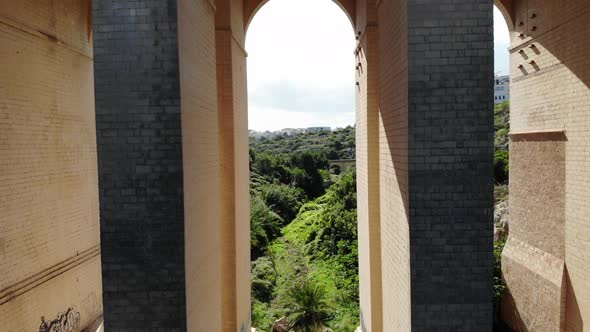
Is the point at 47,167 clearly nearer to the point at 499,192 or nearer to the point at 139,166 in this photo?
the point at 139,166

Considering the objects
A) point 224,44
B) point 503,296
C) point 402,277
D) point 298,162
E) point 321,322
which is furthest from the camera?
point 298,162

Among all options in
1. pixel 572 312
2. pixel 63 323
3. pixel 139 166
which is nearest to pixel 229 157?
pixel 139 166

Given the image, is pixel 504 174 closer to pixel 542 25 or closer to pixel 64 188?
pixel 542 25

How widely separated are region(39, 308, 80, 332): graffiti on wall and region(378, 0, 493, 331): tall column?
672 cm

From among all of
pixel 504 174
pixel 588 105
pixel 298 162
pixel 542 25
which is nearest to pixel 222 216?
pixel 588 105

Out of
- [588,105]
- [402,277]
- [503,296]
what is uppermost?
[588,105]

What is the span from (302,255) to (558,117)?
10.9m

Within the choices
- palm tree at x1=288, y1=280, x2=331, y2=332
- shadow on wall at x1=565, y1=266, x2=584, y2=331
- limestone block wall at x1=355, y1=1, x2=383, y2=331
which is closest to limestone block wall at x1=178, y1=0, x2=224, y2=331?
limestone block wall at x1=355, y1=1, x2=383, y2=331

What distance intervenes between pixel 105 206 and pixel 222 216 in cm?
283

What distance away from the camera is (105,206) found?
423 cm

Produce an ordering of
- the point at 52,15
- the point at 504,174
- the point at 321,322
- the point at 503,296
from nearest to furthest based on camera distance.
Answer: the point at 52,15
the point at 503,296
the point at 321,322
the point at 504,174

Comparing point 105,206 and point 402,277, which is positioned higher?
point 105,206

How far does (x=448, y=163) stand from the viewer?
4113 mm

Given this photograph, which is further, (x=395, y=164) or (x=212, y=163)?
(x=212, y=163)
